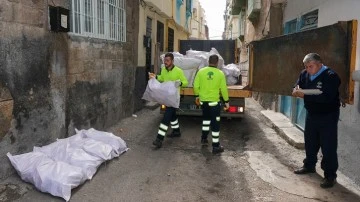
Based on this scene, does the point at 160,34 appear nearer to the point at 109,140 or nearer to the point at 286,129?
the point at 286,129

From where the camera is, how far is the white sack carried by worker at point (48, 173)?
12.4 ft

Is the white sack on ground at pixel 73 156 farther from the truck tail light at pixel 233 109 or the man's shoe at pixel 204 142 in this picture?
the truck tail light at pixel 233 109

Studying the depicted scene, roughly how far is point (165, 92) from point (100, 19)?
2.18 metres

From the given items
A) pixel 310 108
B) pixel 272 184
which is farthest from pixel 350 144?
pixel 272 184

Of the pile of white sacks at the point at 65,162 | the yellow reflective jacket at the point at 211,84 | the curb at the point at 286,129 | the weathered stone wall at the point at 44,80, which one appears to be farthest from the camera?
the curb at the point at 286,129

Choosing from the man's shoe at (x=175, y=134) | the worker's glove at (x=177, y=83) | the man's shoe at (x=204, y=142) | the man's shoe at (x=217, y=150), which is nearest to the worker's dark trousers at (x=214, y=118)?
the man's shoe at (x=217, y=150)

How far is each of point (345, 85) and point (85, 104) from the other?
13.8 ft

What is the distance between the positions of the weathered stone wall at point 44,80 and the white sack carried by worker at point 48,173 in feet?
0.57

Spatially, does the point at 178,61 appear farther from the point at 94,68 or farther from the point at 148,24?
the point at 148,24

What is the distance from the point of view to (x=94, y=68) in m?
6.45

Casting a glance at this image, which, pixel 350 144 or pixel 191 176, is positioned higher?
pixel 350 144

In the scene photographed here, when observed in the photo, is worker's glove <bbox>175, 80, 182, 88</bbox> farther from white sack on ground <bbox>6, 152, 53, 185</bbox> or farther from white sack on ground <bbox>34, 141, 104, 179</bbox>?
white sack on ground <bbox>6, 152, 53, 185</bbox>

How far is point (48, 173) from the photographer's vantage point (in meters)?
3.86

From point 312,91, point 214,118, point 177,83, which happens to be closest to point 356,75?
point 312,91
